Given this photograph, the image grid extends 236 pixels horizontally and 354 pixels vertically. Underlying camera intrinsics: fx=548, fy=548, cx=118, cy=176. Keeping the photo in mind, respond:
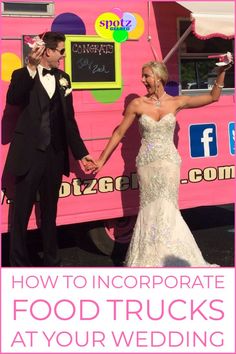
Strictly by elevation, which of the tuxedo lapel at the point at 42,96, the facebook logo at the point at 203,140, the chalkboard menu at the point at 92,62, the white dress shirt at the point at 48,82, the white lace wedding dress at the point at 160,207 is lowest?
the white lace wedding dress at the point at 160,207

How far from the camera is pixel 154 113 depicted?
4.59m

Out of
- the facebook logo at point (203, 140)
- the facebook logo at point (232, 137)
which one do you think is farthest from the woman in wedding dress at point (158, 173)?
the facebook logo at point (232, 137)

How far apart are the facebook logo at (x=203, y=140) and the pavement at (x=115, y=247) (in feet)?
3.65

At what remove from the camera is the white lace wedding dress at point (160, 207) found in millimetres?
4625

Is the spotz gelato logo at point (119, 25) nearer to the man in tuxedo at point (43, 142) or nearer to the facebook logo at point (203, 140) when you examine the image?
the man in tuxedo at point (43, 142)

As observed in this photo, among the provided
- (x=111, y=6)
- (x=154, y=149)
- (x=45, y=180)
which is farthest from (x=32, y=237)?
(x=111, y=6)

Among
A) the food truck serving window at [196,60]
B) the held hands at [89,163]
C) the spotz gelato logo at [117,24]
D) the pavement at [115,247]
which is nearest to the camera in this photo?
the held hands at [89,163]

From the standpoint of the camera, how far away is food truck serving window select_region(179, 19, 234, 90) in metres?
5.43

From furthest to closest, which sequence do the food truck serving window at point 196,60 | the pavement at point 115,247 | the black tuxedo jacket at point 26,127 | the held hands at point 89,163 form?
the pavement at point 115,247
the food truck serving window at point 196,60
the held hands at point 89,163
the black tuxedo jacket at point 26,127

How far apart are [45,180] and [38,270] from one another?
936mm

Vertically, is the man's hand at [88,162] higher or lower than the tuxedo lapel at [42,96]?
lower

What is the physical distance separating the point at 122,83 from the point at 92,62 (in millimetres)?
359

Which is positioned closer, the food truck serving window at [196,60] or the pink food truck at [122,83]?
the pink food truck at [122,83]

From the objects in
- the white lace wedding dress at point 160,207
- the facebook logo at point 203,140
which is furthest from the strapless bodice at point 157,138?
the facebook logo at point 203,140
